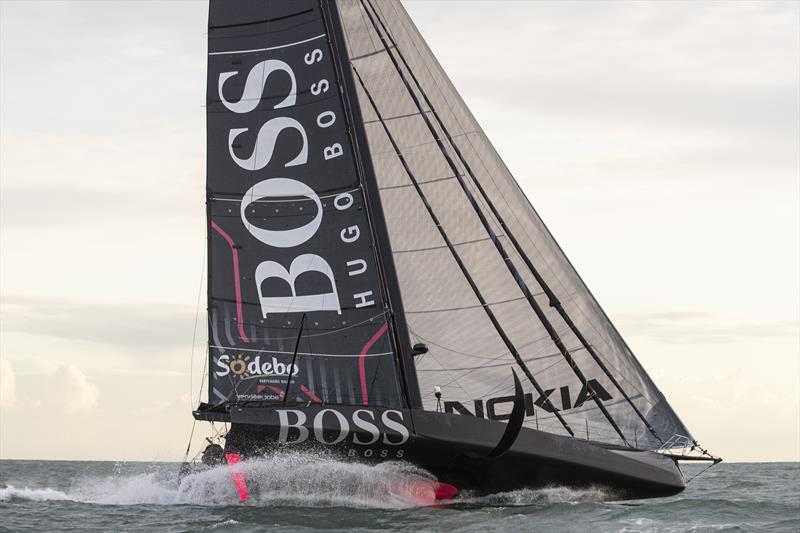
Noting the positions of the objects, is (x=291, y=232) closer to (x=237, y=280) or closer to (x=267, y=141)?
(x=237, y=280)

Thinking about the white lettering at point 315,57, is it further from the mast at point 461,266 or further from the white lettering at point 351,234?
the white lettering at point 351,234

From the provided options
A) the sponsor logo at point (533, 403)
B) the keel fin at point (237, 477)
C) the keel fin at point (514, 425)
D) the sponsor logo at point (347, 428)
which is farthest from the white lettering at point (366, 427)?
the sponsor logo at point (533, 403)

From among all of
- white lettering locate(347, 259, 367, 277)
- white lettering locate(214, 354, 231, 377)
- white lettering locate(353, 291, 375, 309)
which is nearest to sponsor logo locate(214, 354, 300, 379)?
white lettering locate(214, 354, 231, 377)

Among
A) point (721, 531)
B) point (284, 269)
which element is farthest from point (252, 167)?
point (721, 531)

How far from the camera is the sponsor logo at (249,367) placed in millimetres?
17062

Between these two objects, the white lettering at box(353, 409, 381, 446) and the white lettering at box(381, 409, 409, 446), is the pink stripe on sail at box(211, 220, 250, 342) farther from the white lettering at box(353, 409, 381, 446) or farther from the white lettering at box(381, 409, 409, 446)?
the white lettering at box(381, 409, 409, 446)

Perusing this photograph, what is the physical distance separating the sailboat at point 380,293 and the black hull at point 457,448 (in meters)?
0.04

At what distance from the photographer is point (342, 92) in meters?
18.0

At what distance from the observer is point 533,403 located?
17234 mm

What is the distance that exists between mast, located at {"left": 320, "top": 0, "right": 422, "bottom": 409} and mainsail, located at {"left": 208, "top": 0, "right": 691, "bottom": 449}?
24mm

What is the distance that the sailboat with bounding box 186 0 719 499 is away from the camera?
16.2 m

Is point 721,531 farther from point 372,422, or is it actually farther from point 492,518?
point 372,422

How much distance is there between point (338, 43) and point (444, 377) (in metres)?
5.65

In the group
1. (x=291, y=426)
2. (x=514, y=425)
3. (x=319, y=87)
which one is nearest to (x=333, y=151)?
(x=319, y=87)
